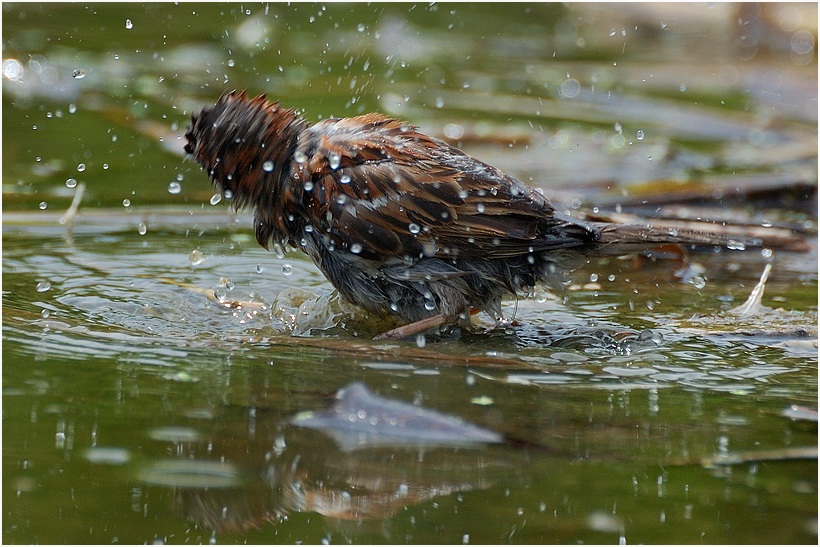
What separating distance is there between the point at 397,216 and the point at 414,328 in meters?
0.54

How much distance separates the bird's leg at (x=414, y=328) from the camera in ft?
18.3

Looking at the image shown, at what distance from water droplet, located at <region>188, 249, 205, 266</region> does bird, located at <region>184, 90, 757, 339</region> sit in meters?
0.83

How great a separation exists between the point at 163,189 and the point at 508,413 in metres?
4.93

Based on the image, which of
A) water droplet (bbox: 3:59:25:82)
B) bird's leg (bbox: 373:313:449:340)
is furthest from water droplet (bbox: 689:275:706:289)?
water droplet (bbox: 3:59:25:82)

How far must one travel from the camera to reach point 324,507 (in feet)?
11.9

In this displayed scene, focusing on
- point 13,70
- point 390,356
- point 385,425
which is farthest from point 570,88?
point 385,425

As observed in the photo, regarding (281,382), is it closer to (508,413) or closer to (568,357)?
(508,413)

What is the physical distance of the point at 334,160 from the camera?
5.70 metres

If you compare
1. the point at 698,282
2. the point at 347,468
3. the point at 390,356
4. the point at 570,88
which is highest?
the point at 570,88

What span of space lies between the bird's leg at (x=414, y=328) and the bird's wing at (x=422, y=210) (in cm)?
31

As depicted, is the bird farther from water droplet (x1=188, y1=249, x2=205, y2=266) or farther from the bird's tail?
water droplet (x1=188, y1=249, x2=205, y2=266)

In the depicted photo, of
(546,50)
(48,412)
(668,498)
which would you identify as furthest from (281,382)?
(546,50)

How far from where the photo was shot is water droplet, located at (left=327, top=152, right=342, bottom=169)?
18.7 feet

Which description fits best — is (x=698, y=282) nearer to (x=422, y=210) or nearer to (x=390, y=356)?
(x=422, y=210)
